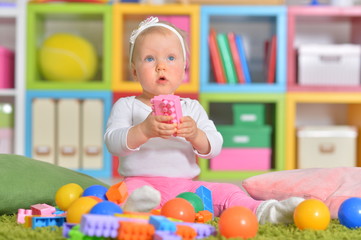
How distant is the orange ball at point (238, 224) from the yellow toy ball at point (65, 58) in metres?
1.79

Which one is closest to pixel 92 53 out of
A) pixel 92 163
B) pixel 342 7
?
pixel 92 163

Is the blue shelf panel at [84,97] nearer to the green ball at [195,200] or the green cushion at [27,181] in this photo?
the green cushion at [27,181]

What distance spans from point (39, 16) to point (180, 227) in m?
2.06

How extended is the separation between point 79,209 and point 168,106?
28cm

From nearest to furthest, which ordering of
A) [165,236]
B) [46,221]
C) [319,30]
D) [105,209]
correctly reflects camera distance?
[165,236] → [105,209] → [46,221] → [319,30]

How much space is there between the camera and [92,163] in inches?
101

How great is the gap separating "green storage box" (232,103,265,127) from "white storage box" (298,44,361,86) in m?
0.23

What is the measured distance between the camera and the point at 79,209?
37.4 inches

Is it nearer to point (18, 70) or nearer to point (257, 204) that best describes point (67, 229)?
point (257, 204)

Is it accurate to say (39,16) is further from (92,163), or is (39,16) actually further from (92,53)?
(92,163)

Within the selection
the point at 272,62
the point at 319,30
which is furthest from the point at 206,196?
the point at 319,30

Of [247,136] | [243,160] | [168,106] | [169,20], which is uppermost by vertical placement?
[169,20]

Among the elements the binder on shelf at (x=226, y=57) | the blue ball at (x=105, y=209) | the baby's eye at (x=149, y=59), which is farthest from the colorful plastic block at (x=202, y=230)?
the binder on shelf at (x=226, y=57)

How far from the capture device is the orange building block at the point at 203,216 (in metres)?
1.05
